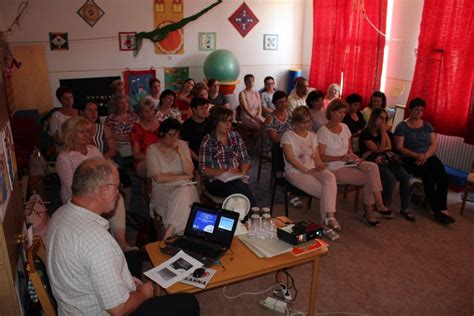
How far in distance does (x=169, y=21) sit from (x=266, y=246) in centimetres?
518

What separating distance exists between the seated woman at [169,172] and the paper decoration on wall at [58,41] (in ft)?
11.8

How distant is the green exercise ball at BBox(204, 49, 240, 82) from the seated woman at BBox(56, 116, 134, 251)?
363cm

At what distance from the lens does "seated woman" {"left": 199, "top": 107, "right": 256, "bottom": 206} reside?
3441 millimetres

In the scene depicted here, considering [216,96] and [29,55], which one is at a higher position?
[29,55]

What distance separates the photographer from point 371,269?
3193 mm

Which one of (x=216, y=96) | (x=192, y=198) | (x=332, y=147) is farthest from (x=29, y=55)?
(x=332, y=147)

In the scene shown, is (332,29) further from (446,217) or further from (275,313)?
(275,313)

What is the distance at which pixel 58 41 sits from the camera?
593 cm

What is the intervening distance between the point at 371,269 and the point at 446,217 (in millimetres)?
1329

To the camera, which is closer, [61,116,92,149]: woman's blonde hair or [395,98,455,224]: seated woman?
[61,116,92,149]: woman's blonde hair

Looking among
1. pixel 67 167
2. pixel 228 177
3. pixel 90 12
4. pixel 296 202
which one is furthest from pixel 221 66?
pixel 67 167

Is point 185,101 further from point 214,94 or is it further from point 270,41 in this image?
point 270,41

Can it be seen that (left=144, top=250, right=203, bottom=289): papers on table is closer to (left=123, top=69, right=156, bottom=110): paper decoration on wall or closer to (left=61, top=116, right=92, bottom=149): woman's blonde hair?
(left=61, top=116, right=92, bottom=149): woman's blonde hair

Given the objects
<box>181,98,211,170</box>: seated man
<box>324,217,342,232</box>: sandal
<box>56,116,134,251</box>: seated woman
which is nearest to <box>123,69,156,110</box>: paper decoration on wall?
<box>181,98,211,170</box>: seated man
